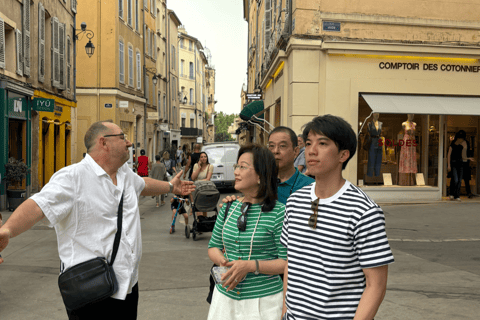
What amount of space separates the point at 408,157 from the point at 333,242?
1472cm

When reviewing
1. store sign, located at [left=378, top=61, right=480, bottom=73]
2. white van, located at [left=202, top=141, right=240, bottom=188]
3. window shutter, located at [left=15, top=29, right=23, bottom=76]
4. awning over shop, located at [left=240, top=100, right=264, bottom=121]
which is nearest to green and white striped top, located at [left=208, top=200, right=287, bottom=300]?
store sign, located at [left=378, top=61, right=480, bottom=73]

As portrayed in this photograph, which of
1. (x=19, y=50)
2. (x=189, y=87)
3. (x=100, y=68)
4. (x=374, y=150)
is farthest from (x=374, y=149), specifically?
(x=189, y=87)

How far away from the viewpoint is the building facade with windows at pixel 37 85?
51.0 ft

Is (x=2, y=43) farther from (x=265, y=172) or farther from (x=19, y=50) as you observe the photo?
(x=265, y=172)

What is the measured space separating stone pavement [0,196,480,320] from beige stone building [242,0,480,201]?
438cm

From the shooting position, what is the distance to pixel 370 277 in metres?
2.08

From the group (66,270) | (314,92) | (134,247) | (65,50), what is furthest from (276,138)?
(65,50)

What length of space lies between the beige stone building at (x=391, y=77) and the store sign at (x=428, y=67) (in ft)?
0.10

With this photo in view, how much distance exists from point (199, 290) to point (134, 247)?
3.10 metres

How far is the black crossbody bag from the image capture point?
9.63 ft

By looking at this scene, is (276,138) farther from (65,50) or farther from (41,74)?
(65,50)

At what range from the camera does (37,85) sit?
61.8 feet

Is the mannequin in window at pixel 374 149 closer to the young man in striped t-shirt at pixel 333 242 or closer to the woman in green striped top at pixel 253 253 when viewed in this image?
the woman in green striped top at pixel 253 253

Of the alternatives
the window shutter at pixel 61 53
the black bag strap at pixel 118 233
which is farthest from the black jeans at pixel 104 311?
the window shutter at pixel 61 53
